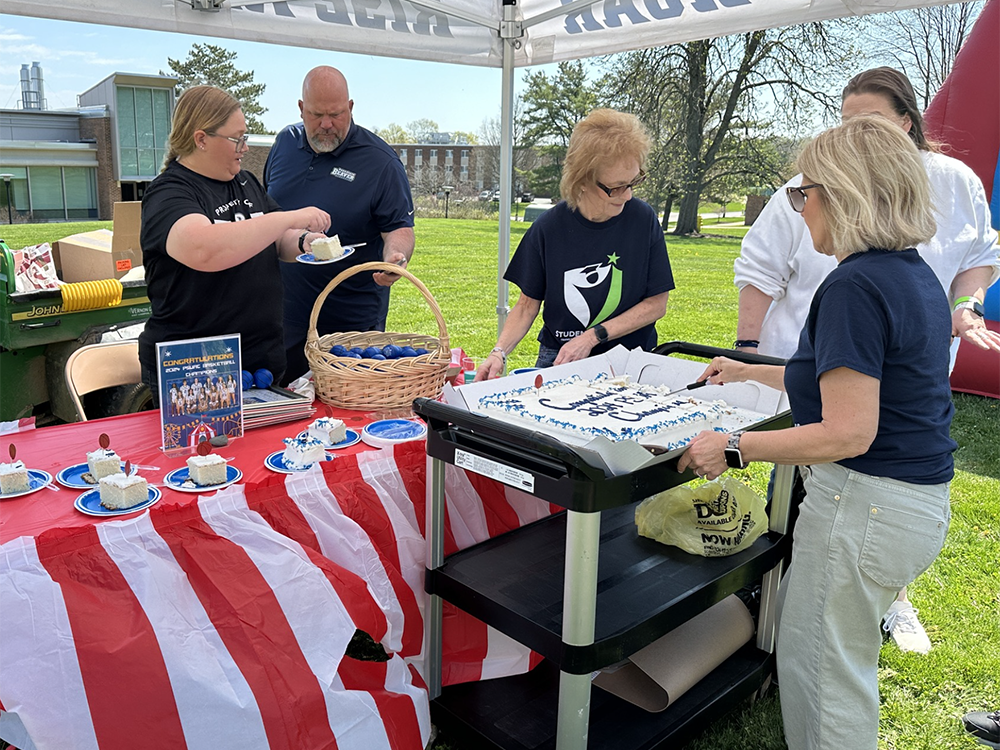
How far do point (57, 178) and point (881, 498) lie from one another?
25.7 meters

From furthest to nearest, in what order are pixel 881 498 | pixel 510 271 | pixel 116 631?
pixel 510 271, pixel 881 498, pixel 116 631

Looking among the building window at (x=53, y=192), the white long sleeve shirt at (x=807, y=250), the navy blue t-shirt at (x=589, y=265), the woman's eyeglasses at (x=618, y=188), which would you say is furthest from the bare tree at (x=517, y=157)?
the white long sleeve shirt at (x=807, y=250)

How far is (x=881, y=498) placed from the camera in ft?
5.17

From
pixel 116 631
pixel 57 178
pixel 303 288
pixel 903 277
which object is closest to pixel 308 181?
pixel 303 288

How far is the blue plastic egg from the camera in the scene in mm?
2223

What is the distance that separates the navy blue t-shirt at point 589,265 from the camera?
2.61 metres

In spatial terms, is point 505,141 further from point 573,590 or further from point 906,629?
point 573,590

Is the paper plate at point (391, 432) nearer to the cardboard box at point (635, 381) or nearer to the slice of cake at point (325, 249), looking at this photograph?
Result: the cardboard box at point (635, 381)

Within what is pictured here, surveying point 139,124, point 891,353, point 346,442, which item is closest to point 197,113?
point 346,442

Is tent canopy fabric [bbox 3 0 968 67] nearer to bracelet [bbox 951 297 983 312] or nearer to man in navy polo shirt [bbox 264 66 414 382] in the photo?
man in navy polo shirt [bbox 264 66 414 382]

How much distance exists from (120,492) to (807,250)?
1.94 meters

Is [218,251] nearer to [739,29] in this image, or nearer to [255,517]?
[255,517]

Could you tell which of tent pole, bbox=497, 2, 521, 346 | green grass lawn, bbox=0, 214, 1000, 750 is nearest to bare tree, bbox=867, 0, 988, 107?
green grass lawn, bbox=0, 214, 1000, 750

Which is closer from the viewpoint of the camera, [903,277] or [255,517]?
[903,277]
